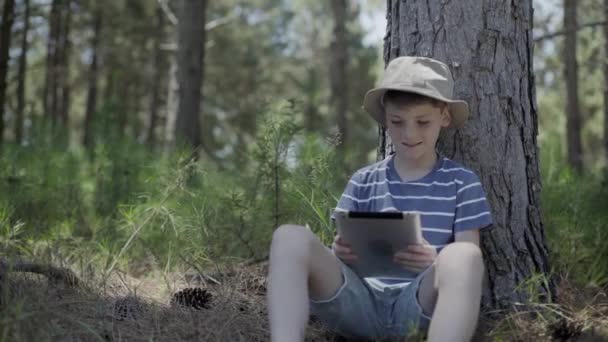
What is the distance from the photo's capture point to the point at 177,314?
8.21ft

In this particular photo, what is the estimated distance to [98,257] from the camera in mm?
3215

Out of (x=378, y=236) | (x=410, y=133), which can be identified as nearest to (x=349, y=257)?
(x=378, y=236)

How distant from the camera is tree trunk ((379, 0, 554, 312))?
102 inches

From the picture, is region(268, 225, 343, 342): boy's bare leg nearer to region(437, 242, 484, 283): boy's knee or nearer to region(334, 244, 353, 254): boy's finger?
region(334, 244, 353, 254): boy's finger

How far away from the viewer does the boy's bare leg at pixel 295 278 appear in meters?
1.92

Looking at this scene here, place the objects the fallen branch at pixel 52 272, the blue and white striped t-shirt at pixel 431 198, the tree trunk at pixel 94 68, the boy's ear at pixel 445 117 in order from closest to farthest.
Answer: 1. the blue and white striped t-shirt at pixel 431 198
2. the boy's ear at pixel 445 117
3. the fallen branch at pixel 52 272
4. the tree trunk at pixel 94 68

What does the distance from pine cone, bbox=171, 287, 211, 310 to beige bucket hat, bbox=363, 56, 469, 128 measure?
102 cm

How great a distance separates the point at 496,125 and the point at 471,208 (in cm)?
52

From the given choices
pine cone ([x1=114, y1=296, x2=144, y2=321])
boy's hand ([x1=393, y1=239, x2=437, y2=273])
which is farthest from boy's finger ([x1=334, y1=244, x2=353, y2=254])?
pine cone ([x1=114, y1=296, x2=144, y2=321])

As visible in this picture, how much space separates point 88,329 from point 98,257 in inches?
47.3

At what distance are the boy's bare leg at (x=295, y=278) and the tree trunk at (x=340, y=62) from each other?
8219 mm

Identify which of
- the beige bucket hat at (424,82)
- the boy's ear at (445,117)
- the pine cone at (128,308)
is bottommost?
the pine cone at (128,308)

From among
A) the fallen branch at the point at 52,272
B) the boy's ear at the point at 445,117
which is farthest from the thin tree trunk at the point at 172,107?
the boy's ear at the point at 445,117

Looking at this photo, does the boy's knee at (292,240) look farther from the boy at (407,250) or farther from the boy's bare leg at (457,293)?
the boy's bare leg at (457,293)
